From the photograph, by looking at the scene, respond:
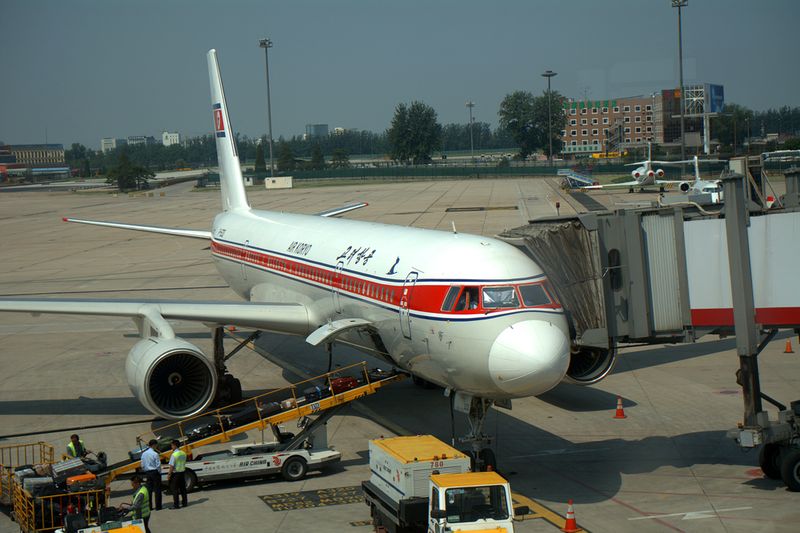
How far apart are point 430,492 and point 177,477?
574 cm

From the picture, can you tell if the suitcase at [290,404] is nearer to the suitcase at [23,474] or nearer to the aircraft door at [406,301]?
the aircraft door at [406,301]

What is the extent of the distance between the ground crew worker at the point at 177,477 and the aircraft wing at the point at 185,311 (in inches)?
259

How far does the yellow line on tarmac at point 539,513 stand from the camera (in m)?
15.8

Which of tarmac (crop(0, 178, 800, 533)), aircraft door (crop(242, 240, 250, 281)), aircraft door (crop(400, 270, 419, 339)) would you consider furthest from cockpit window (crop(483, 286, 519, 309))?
aircraft door (crop(242, 240, 250, 281))

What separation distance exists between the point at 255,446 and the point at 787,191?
12.3 meters

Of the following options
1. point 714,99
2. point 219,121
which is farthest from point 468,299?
point 714,99

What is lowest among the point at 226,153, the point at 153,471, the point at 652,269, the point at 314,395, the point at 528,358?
the point at 153,471

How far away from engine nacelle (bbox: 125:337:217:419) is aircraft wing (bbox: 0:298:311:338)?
Result: 1877 millimetres

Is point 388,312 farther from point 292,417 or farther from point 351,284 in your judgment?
point 292,417

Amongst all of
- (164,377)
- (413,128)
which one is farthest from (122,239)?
(413,128)

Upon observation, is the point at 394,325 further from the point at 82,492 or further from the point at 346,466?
the point at 82,492

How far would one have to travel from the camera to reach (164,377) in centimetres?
2170

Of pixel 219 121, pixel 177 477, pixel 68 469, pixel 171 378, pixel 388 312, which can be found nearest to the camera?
pixel 177 477

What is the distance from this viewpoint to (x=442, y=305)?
56.3 feet
